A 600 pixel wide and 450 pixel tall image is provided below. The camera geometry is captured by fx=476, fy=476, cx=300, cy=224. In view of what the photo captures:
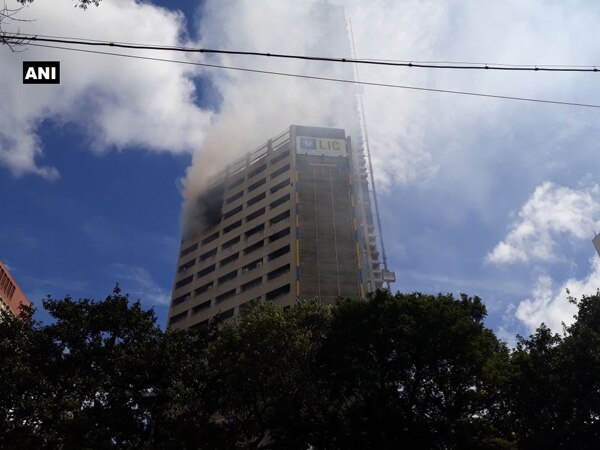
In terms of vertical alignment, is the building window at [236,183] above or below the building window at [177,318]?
above

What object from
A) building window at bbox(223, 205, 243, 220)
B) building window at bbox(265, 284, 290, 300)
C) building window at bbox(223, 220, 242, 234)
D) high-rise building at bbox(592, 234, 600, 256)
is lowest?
high-rise building at bbox(592, 234, 600, 256)

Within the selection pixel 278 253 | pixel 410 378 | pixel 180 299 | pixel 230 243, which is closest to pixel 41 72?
pixel 410 378

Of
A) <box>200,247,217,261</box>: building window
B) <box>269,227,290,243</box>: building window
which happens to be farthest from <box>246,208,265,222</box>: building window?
<box>200,247,217,261</box>: building window

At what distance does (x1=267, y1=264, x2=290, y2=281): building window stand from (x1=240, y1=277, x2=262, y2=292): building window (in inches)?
72.3

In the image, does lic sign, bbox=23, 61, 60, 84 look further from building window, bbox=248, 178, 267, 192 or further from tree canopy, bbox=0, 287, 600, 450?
building window, bbox=248, 178, 267, 192

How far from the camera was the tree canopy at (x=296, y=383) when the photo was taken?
768 inches

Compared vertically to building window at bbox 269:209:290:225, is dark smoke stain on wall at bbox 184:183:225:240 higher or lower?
higher

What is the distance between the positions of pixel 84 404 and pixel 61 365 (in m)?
2.25

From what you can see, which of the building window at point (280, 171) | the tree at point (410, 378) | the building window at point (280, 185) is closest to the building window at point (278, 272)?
the building window at point (280, 185)

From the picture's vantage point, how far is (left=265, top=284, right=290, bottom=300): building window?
2297 inches

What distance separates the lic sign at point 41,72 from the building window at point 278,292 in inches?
2018

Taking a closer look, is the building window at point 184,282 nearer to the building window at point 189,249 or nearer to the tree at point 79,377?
the building window at point 189,249

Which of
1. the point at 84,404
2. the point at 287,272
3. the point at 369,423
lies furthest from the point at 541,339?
the point at 287,272

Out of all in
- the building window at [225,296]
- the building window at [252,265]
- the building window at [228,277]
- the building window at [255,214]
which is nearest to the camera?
the building window at [252,265]
